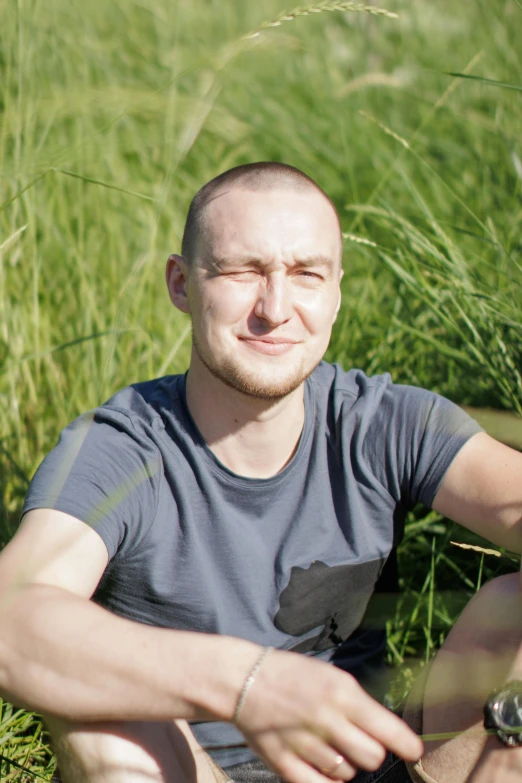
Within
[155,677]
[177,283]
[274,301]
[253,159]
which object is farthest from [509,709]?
[253,159]

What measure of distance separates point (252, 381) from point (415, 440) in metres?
0.36

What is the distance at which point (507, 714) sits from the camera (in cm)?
150

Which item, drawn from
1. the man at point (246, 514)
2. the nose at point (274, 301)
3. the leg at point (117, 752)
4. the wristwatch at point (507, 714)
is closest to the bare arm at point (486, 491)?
the man at point (246, 514)

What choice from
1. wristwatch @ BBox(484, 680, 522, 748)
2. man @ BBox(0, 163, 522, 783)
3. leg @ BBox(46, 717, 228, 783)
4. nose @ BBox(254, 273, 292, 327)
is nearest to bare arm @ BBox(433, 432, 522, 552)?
man @ BBox(0, 163, 522, 783)

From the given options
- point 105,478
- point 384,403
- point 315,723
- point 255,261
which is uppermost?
point 255,261

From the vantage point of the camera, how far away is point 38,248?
9.56 feet

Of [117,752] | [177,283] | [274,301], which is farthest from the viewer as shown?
[177,283]

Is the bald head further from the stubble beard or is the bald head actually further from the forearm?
the forearm

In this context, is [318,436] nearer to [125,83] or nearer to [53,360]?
[53,360]

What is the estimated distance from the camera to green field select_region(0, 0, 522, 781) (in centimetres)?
234

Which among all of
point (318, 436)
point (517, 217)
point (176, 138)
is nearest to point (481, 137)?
point (517, 217)

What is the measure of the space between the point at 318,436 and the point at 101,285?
1.38 m

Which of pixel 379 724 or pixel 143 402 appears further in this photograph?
pixel 143 402

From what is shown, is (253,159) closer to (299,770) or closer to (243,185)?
(243,185)
